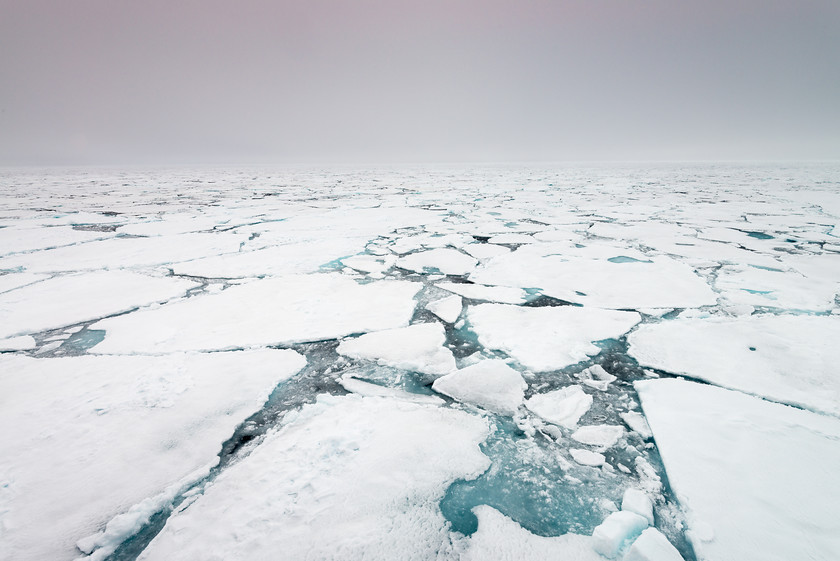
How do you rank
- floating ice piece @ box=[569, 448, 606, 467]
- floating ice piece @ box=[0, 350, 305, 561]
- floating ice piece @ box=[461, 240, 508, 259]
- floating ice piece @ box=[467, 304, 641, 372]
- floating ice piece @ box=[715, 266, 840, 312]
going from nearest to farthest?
1. floating ice piece @ box=[0, 350, 305, 561]
2. floating ice piece @ box=[569, 448, 606, 467]
3. floating ice piece @ box=[467, 304, 641, 372]
4. floating ice piece @ box=[715, 266, 840, 312]
5. floating ice piece @ box=[461, 240, 508, 259]

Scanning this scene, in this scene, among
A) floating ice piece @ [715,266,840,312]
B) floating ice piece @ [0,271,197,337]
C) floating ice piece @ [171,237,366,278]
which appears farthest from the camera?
floating ice piece @ [171,237,366,278]

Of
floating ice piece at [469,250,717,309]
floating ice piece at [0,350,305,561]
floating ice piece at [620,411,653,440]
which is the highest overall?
floating ice piece at [469,250,717,309]

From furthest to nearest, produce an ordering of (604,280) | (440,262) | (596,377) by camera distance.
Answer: (440,262), (604,280), (596,377)

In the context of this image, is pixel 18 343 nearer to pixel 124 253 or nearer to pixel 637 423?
pixel 124 253

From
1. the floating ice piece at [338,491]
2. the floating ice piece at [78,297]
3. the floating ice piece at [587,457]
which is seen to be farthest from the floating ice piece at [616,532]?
the floating ice piece at [78,297]

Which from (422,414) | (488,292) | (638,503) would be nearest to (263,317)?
(422,414)

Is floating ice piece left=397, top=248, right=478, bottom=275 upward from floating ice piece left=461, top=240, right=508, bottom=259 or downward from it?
downward

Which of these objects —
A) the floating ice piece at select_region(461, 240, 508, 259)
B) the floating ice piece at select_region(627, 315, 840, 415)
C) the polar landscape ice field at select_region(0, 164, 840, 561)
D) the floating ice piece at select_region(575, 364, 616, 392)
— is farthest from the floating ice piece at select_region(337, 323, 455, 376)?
the floating ice piece at select_region(461, 240, 508, 259)

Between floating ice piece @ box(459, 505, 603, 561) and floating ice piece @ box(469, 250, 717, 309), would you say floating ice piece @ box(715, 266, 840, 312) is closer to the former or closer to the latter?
floating ice piece @ box(469, 250, 717, 309)
